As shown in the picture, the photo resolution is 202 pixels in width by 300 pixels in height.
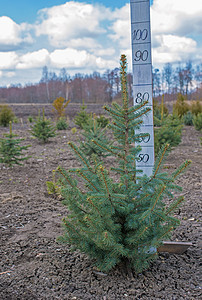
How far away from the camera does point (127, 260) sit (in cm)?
256

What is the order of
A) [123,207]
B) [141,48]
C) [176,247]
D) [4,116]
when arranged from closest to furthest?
[123,207]
[141,48]
[176,247]
[4,116]

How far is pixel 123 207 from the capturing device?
2254mm

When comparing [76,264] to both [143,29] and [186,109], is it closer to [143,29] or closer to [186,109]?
[143,29]

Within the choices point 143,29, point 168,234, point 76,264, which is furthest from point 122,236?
point 143,29

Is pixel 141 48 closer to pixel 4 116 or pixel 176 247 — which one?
pixel 176 247

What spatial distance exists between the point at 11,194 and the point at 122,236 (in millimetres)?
2997

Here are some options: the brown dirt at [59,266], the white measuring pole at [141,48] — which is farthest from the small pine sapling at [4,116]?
the white measuring pole at [141,48]

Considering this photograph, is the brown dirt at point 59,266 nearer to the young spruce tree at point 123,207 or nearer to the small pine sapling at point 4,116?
the young spruce tree at point 123,207

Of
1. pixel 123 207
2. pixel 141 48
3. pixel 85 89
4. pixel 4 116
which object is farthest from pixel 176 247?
pixel 85 89

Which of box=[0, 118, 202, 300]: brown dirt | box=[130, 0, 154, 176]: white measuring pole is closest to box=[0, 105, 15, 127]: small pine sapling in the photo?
box=[0, 118, 202, 300]: brown dirt

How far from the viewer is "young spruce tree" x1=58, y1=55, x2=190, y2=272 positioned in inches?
86.2

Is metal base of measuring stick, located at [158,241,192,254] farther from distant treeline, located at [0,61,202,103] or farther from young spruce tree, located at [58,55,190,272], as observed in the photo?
distant treeline, located at [0,61,202,103]

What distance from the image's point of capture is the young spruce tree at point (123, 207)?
2.19 meters

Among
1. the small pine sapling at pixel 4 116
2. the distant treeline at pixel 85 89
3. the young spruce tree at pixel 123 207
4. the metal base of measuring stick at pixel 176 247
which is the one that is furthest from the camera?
Answer: the distant treeline at pixel 85 89
